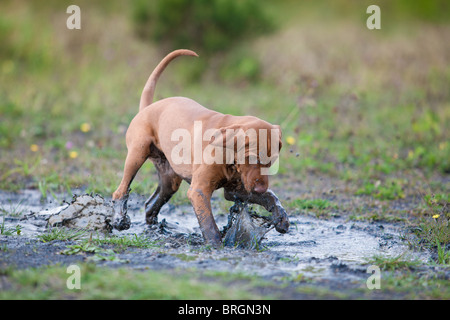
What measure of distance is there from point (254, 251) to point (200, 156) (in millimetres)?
905

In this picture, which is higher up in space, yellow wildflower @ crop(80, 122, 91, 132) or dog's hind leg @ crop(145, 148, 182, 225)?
yellow wildflower @ crop(80, 122, 91, 132)

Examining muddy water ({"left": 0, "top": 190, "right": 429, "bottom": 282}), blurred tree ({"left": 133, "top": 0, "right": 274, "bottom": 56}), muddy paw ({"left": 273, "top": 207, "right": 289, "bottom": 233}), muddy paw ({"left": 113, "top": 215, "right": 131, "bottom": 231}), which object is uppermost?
blurred tree ({"left": 133, "top": 0, "right": 274, "bottom": 56})

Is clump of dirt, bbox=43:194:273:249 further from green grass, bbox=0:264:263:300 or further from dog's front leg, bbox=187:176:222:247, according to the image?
green grass, bbox=0:264:263:300

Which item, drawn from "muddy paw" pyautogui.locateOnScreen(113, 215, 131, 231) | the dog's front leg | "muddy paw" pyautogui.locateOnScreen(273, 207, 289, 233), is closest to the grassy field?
"muddy paw" pyautogui.locateOnScreen(273, 207, 289, 233)

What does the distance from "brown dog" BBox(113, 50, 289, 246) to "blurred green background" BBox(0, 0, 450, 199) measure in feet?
4.78

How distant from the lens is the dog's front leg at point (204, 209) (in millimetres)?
4863

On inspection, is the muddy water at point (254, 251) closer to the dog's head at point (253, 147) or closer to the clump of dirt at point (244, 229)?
the clump of dirt at point (244, 229)

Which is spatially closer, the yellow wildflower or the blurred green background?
the blurred green background

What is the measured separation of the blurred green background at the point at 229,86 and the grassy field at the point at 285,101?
3cm

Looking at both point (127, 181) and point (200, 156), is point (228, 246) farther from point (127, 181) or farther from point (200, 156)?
point (127, 181)

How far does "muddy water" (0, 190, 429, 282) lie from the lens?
4348 millimetres

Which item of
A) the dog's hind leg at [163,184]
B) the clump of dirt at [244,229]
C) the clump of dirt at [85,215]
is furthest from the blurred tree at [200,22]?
the clump of dirt at [244,229]

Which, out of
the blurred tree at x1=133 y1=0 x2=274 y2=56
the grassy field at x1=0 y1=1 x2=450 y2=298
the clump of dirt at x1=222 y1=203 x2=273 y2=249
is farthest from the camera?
the blurred tree at x1=133 y1=0 x2=274 y2=56
